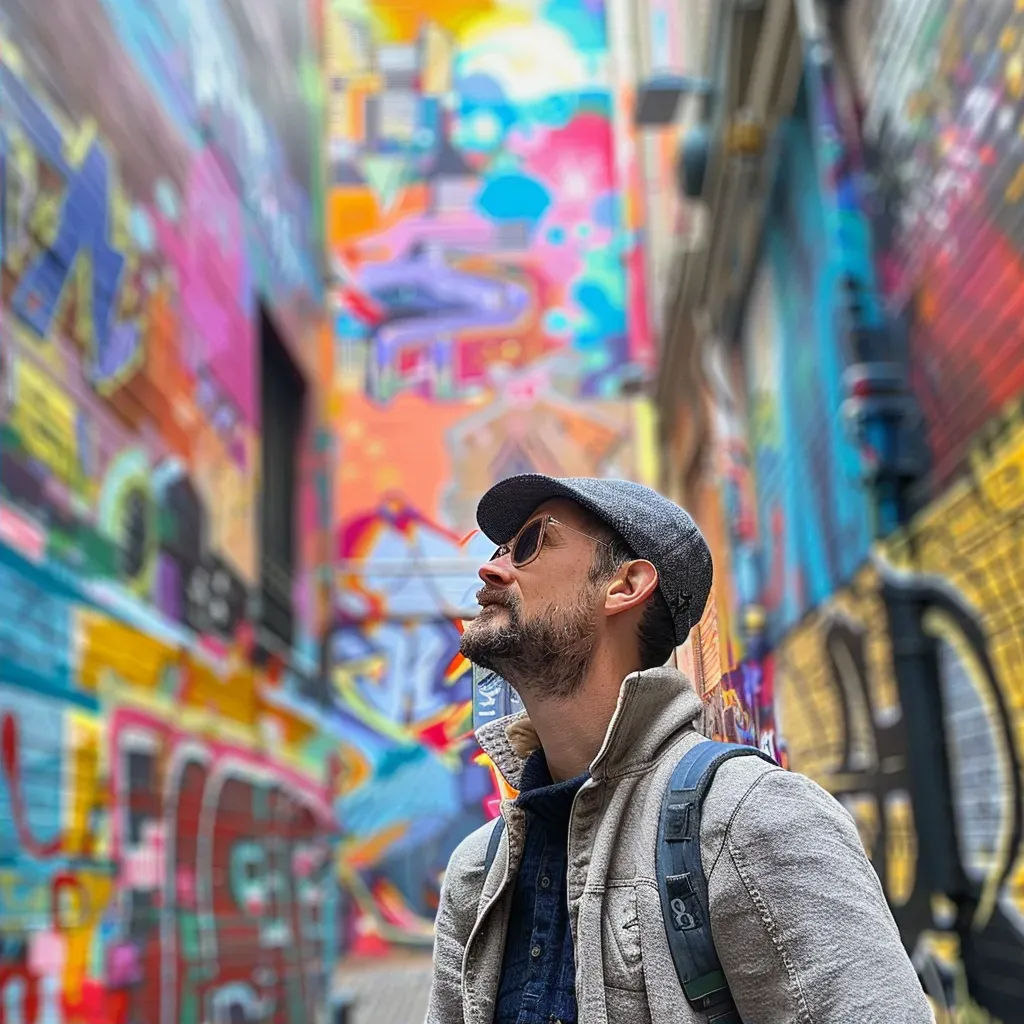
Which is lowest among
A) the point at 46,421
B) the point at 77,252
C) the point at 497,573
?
the point at 497,573

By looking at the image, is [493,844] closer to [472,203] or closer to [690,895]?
[690,895]

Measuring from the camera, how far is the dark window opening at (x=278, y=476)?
11977 mm

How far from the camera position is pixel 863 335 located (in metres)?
6.27

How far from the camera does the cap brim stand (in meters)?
1.68

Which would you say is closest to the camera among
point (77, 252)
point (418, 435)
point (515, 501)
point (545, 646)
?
point (545, 646)

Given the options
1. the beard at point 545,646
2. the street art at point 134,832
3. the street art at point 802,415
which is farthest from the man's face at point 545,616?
the street art at point 802,415

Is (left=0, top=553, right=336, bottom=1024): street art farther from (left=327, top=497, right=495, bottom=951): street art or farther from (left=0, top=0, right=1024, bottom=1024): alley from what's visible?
(left=327, top=497, right=495, bottom=951): street art

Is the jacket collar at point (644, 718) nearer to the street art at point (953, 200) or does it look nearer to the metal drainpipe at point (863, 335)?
the street art at point (953, 200)

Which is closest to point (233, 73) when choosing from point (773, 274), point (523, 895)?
point (773, 274)

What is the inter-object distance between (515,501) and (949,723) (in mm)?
4173

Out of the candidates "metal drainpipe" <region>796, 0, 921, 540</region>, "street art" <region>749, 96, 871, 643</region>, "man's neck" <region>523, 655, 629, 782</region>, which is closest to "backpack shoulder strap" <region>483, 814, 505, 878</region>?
"man's neck" <region>523, 655, 629, 782</region>

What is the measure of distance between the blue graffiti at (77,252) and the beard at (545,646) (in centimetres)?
428

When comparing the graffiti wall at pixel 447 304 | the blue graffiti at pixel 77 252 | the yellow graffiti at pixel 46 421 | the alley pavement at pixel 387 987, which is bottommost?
the alley pavement at pixel 387 987

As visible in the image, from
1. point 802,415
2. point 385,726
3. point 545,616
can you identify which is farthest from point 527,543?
point 385,726
